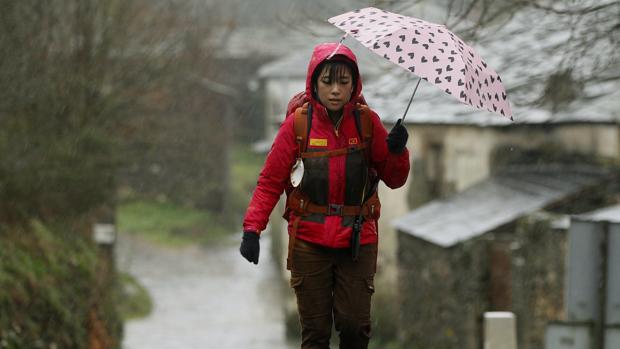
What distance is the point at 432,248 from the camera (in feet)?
66.2

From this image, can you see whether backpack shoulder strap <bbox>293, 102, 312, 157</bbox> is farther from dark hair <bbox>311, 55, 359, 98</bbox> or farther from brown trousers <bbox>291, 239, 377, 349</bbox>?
brown trousers <bbox>291, 239, 377, 349</bbox>

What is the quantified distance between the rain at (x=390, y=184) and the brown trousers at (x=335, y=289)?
31 centimetres

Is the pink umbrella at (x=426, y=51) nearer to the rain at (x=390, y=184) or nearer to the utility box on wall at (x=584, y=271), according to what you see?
the rain at (x=390, y=184)

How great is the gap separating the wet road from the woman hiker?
45.3 feet

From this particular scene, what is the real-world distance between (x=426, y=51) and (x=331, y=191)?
0.68 metres

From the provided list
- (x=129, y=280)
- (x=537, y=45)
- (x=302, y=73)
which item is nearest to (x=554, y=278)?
(x=537, y=45)

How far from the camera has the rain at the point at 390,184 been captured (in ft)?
20.0

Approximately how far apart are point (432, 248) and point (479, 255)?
87.6 inches

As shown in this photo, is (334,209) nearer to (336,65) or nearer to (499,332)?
(336,65)

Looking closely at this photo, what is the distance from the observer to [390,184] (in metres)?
5.03

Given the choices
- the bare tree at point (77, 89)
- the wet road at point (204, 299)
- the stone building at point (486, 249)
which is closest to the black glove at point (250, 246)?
the stone building at point (486, 249)

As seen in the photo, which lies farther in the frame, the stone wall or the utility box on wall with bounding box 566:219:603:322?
the stone wall

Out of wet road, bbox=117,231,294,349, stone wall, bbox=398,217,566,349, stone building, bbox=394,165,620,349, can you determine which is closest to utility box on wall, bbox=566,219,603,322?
stone wall, bbox=398,217,566,349

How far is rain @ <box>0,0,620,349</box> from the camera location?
6.11 metres
